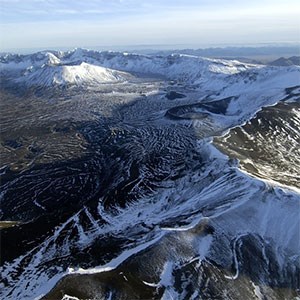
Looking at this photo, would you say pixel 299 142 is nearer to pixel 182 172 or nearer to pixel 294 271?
pixel 182 172

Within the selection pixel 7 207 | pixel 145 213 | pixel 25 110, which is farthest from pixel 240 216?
pixel 25 110

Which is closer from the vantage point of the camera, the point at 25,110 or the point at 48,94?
the point at 25,110

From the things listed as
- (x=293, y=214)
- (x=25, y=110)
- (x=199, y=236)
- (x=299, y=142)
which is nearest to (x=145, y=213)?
(x=199, y=236)

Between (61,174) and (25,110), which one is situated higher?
(61,174)

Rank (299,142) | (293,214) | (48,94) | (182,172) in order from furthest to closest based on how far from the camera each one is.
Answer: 1. (48,94)
2. (299,142)
3. (182,172)
4. (293,214)

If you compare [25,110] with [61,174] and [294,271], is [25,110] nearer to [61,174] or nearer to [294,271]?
[61,174]

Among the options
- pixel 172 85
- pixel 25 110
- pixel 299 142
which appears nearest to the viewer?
pixel 299 142

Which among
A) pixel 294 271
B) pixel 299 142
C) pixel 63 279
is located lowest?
pixel 299 142
